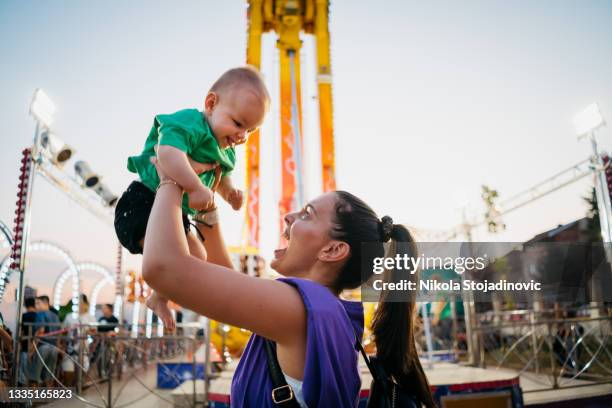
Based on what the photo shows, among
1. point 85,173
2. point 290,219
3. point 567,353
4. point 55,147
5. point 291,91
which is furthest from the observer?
point 291,91

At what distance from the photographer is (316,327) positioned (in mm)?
945

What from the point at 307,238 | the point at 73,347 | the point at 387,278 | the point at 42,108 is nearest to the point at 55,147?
the point at 42,108

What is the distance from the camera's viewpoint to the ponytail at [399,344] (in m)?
1.20

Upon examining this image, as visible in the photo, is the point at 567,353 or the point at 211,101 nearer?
the point at 211,101

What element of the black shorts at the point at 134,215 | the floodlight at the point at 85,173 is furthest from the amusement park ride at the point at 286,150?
the black shorts at the point at 134,215

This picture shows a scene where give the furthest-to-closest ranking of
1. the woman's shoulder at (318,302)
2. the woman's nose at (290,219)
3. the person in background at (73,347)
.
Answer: the person in background at (73,347) < the woman's nose at (290,219) < the woman's shoulder at (318,302)

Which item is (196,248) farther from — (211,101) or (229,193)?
(211,101)

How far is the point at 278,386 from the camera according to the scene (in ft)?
3.14

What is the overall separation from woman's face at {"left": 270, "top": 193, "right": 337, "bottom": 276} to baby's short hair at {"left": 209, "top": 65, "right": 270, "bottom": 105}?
415 millimetres

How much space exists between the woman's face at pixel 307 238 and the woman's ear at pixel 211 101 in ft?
1.52

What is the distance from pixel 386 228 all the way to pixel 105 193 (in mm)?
7919

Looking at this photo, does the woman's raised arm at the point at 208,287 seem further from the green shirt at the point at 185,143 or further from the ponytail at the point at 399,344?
the ponytail at the point at 399,344

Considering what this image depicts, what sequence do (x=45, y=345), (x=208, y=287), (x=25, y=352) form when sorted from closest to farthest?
(x=208, y=287) < (x=25, y=352) < (x=45, y=345)

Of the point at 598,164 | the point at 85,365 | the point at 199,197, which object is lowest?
the point at 85,365
